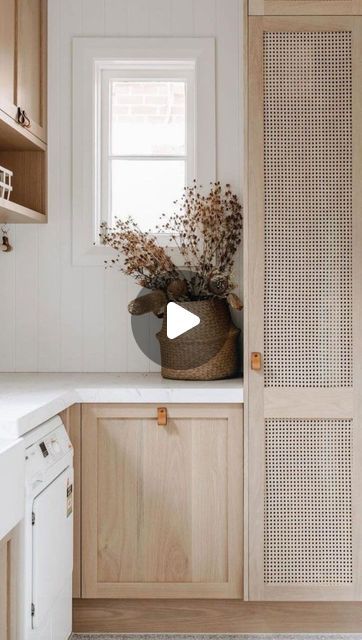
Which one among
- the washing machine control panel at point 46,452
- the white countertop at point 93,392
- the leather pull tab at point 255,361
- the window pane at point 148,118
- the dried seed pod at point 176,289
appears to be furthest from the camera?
the window pane at point 148,118

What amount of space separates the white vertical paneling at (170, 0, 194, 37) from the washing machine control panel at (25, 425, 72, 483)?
1.76 meters

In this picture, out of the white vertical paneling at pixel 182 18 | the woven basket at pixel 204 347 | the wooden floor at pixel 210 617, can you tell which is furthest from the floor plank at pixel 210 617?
the white vertical paneling at pixel 182 18

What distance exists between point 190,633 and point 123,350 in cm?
114

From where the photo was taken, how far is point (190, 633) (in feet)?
7.66

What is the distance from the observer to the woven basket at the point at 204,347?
2.40 m

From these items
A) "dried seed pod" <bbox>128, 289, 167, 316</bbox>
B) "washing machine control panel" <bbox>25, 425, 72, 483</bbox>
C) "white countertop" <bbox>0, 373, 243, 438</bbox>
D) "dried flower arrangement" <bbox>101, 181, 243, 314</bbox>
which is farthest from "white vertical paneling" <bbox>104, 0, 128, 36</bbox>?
"washing machine control panel" <bbox>25, 425, 72, 483</bbox>

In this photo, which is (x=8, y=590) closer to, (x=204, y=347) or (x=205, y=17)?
(x=204, y=347)

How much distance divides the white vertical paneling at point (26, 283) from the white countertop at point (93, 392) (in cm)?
27

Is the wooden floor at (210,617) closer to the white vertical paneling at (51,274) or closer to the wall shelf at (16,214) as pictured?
the white vertical paneling at (51,274)

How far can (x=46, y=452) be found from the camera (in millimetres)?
1845

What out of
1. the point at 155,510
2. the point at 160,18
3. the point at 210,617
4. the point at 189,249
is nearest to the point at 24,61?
the point at 160,18

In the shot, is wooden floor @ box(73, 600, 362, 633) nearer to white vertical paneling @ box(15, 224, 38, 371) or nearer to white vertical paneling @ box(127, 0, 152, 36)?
white vertical paneling @ box(15, 224, 38, 371)

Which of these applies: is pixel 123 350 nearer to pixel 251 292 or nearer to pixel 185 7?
pixel 251 292
